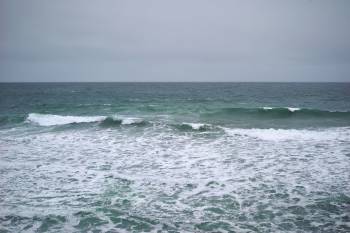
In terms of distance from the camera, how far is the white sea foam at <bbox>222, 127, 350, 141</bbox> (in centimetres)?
1326

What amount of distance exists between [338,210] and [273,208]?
1.54m

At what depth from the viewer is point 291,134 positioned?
14.2 meters

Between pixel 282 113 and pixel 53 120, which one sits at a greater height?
pixel 282 113

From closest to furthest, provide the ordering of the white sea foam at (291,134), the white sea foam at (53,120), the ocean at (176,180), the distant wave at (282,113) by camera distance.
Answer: the ocean at (176,180) < the white sea foam at (291,134) < the white sea foam at (53,120) < the distant wave at (282,113)

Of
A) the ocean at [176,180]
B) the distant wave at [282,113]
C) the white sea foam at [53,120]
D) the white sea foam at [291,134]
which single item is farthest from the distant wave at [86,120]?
the distant wave at [282,113]

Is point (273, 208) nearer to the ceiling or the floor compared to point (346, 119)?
nearer to the floor

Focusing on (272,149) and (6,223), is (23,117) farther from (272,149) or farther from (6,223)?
(272,149)

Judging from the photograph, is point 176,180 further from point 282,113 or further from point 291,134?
point 282,113

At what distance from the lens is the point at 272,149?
1139 cm

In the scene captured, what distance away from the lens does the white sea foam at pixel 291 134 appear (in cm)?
1326

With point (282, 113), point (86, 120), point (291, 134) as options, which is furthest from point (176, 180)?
point (282, 113)

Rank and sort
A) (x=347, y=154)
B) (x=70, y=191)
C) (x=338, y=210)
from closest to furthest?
(x=338, y=210)
(x=70, y=191)
(x=347, y=154)

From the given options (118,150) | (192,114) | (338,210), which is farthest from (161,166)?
(192,114)

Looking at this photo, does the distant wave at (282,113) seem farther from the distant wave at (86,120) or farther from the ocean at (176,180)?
the distant wave at (86,120)
